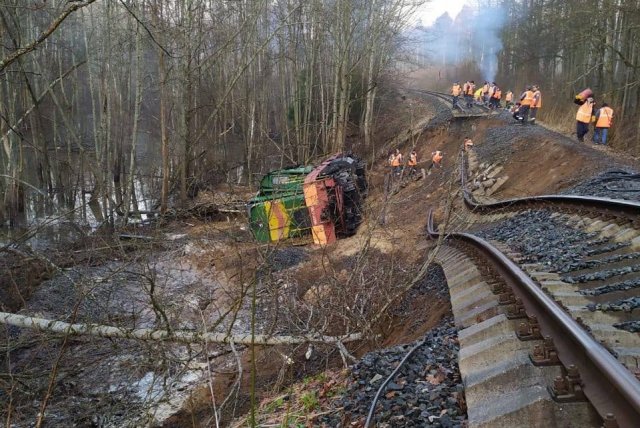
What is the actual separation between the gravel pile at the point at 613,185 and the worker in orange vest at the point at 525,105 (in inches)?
411

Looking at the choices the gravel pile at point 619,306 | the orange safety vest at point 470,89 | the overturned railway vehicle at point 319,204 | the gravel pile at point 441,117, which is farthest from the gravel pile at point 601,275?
the orange safety vest at point 470,89

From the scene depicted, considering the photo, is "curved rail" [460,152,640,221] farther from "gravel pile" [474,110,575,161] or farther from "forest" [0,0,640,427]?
"gravel pile" [474,110,575,161]

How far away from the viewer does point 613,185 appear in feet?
31.0

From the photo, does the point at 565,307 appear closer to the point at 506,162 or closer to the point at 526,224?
the point at 526,224

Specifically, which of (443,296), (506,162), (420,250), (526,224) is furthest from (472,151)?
(443,296)

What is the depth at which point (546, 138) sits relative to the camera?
1580 cm

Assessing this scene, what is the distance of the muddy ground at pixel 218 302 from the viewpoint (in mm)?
5906

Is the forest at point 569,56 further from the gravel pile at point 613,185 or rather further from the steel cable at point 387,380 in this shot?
the steel cable at point 387,380

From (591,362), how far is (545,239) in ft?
14.1

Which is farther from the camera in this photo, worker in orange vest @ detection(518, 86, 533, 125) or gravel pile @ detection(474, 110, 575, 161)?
worker in orange vest @ detection(518, 86, 533, 125)

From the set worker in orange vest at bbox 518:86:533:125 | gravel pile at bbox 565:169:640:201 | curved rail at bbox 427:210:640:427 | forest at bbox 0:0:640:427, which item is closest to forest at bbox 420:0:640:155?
forest at bbox 0:0:640:427

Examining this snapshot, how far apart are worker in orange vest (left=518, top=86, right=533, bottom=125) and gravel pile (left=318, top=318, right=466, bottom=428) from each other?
18084mm

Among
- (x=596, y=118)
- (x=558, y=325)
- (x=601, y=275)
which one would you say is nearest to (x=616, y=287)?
(x=601, y=275)

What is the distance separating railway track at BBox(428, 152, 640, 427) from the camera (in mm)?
2783
